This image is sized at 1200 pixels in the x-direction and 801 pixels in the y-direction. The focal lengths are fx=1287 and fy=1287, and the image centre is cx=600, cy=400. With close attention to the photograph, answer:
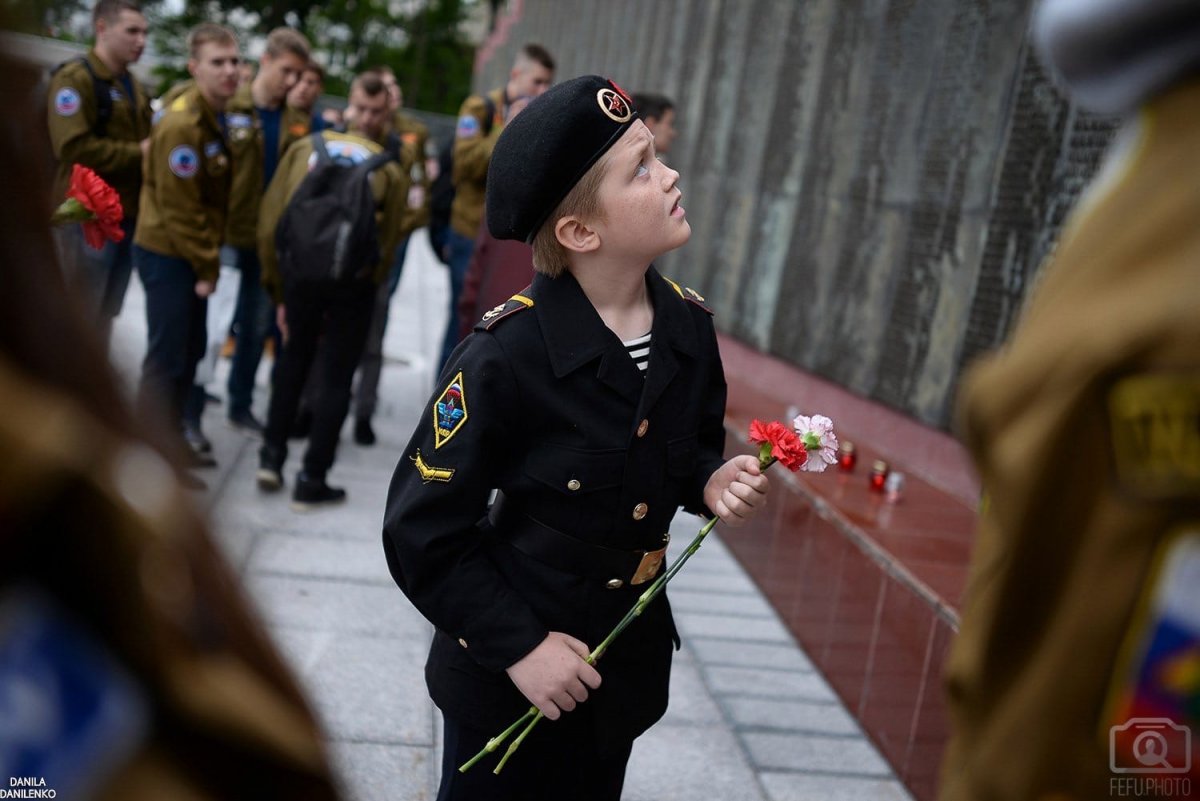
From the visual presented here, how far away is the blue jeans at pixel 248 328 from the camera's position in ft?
21.4

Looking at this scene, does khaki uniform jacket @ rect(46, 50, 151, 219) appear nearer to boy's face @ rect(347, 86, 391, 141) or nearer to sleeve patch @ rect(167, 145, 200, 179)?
sleeve patch @ rect(167, 145, 200, 179)

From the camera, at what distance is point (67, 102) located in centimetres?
552

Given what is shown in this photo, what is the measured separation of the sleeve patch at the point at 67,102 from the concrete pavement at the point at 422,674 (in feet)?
5.49

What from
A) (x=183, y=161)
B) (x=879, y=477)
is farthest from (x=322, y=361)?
(x=879, y=477)

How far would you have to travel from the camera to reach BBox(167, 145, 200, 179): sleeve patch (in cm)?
548

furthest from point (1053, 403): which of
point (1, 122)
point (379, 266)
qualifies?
point (379, 266)

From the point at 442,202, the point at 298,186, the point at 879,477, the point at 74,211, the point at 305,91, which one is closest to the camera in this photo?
the point at 74,211

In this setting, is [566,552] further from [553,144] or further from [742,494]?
[553,144]

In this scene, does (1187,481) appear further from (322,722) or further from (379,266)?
(379,266)

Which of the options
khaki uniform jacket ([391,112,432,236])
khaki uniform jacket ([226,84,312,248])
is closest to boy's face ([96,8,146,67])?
khaki uniform jacket ([226,84,312,248])

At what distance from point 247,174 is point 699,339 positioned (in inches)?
167

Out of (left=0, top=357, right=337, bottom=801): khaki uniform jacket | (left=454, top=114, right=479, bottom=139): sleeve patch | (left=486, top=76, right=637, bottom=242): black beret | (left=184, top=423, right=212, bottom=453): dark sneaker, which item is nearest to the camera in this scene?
(left=0, top=357, right=337, bottom=801): khaki uniform jacket

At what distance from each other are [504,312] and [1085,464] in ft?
4.82

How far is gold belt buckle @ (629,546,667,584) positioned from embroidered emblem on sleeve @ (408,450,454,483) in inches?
15.6
